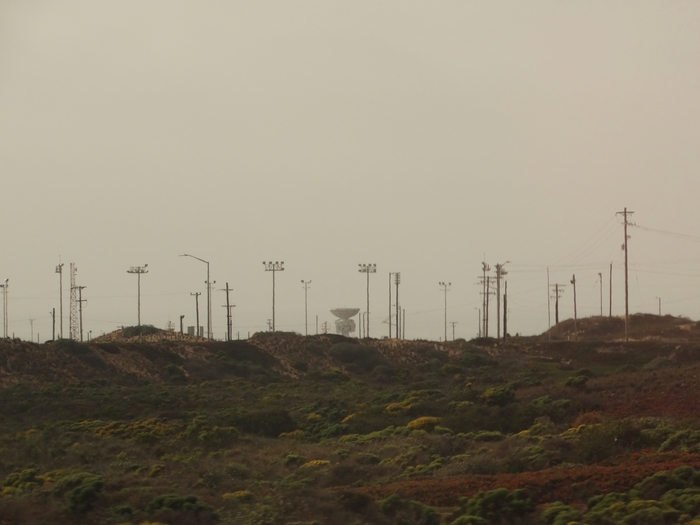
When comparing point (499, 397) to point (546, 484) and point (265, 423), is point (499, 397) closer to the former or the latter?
point (265, 423)

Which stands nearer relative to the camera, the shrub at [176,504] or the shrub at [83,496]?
the shrub at [176,504]

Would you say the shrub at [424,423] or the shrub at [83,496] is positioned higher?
the shrub at [83,496]

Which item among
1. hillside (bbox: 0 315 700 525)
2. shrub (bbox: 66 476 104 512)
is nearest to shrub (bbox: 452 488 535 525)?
hillside (bbox: 0 315 700 525)

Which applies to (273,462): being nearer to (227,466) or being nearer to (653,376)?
(227,466)

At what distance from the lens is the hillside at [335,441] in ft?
49.4

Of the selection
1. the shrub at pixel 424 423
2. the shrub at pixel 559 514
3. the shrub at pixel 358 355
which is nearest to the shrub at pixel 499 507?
the shrub at pixel 559 514

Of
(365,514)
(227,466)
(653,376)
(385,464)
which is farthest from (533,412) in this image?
(365,514)

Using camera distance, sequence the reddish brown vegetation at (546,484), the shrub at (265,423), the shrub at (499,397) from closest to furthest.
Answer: the reddish brown vegetation at (546,484) < the shrub at (265,423) < the shrub at (499,397)

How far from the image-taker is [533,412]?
33656mm

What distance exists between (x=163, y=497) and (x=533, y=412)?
2161cm

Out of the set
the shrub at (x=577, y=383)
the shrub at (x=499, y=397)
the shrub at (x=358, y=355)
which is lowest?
the shrub at (x=358, y=355)

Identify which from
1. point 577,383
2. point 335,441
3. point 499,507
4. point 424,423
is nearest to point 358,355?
point 577,383

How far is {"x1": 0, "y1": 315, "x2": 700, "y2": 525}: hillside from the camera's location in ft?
49.4

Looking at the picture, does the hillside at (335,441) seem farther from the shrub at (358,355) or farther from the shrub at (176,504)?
the shrub at (358,355)
